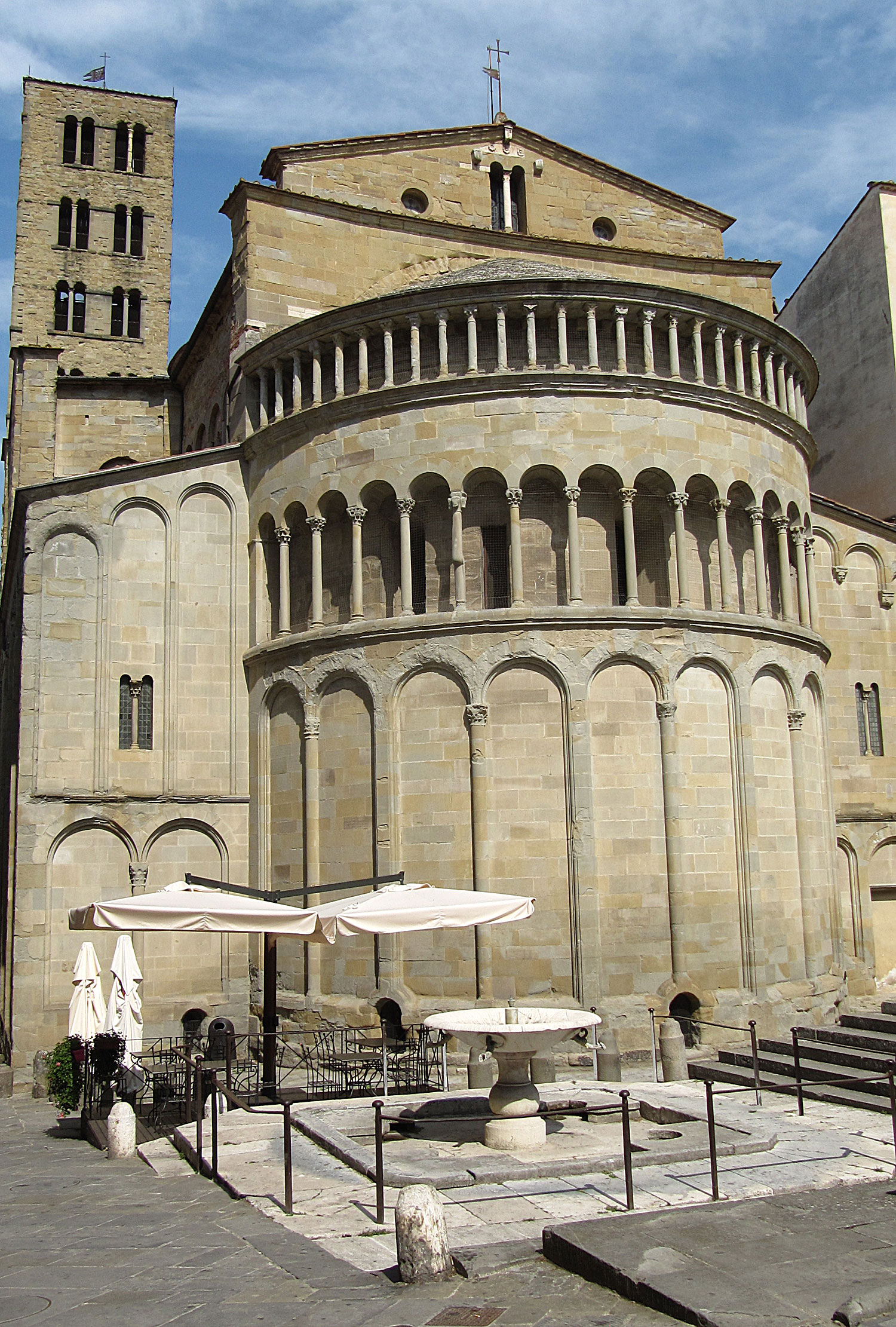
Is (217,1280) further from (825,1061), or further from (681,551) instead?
(681,551)

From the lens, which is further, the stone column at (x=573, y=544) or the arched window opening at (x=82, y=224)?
the arched window opening at (x=82, y=224)

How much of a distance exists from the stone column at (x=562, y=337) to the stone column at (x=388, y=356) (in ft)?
10.1

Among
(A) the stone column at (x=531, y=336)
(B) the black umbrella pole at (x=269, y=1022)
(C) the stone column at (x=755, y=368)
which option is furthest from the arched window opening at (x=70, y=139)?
(B) the black umbrella pole at (x=269, y=1022)

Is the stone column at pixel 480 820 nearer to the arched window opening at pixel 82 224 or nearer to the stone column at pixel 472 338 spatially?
the stone column at pixel 472 338

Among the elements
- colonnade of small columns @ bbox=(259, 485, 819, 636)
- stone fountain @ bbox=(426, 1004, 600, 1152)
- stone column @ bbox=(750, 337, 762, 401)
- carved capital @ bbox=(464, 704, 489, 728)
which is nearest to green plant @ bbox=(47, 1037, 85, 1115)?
stone fountain @ bbox=(426, 1004, 600, 1152)

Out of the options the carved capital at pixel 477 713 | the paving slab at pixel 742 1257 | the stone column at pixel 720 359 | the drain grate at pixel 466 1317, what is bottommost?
the drain grate at pixel 466 1317

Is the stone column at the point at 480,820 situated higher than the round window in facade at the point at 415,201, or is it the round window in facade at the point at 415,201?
the round window in facade at the point at 415,201

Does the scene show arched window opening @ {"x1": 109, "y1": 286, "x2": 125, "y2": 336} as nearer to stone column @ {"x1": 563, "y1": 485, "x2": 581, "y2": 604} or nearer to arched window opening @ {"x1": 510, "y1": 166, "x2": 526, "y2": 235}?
arched window opening @ {"x1": 510, "y1": 166, "x2": 526, "y2": 235}

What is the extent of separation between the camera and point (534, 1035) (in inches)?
500

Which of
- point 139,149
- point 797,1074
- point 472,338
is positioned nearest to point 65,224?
point 139,149

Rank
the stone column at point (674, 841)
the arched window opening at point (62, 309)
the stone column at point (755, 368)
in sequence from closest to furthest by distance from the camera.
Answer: the stone column at point (674, 841)
the stone column at point (755, 368)
the arched window opening at point (62, 309)

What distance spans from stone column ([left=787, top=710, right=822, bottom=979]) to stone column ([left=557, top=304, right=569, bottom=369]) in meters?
7.85

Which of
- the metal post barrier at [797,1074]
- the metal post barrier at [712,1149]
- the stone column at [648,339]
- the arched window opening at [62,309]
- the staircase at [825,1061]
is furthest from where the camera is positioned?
the arched window opening at [62,309]

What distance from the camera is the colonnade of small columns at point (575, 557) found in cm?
2108
